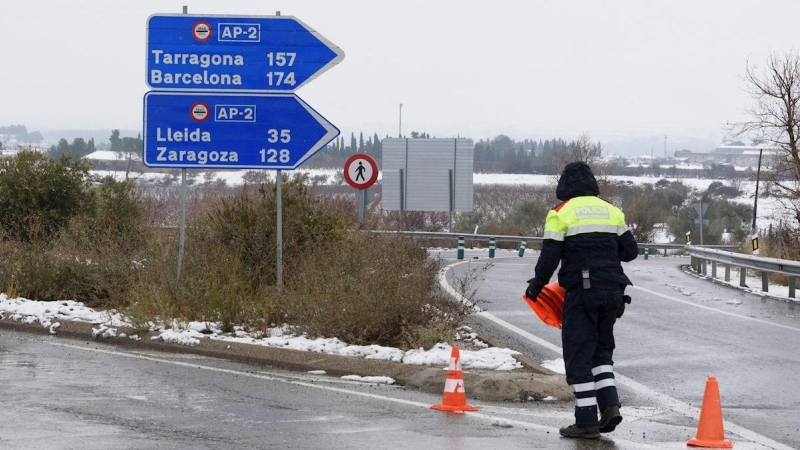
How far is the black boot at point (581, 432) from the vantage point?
7953mm

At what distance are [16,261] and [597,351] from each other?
1110 cm

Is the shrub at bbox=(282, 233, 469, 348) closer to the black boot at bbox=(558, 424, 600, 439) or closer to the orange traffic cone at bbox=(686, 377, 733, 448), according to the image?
the black boot at bbox=(558, 424, 600, 439)

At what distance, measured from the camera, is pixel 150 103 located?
1486 centimetres

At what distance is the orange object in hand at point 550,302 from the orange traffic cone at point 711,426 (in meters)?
1.20

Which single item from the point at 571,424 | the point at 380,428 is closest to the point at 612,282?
the point at 571,424

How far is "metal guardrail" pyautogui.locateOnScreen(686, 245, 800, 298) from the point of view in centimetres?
2197

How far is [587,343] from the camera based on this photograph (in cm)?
813

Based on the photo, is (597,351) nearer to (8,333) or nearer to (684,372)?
(684,372)

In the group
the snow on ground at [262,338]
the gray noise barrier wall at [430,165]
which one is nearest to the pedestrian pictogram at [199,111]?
the snow on ground at [262,338]

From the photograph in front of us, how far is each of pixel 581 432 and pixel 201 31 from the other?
337 inches

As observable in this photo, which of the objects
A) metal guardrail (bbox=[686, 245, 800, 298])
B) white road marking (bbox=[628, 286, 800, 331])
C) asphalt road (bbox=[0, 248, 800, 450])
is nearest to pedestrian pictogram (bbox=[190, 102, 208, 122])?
asphalt road (bbox=[0, 248, 800, 450])

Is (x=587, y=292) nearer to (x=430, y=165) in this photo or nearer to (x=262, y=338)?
(x=262, y=338)

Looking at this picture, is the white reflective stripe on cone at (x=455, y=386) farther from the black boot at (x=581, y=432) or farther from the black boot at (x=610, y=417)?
the black boot at (x=610, y=417)

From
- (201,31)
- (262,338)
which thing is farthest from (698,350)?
(201,31)
